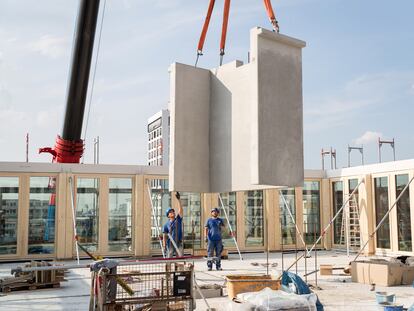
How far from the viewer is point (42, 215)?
595 inches

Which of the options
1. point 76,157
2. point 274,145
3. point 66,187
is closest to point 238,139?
point 274,145

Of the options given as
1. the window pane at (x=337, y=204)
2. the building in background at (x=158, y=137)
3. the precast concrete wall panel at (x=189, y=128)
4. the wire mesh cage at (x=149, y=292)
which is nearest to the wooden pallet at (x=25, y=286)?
the wire mesh cage at (x=149, y=292)

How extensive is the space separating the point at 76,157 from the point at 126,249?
348 cm

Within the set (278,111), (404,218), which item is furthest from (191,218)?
(278,111)

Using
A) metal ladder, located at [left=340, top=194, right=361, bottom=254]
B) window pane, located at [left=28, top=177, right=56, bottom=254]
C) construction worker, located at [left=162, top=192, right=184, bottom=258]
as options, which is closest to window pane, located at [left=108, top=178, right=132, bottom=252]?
window pane, located at [left=28, top=177, right=56, bottom=254]

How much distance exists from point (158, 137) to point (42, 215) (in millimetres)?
55380

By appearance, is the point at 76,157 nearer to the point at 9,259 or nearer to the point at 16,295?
the point at 9,259

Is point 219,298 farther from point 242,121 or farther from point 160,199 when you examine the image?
point 160,199

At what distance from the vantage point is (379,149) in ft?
88.9

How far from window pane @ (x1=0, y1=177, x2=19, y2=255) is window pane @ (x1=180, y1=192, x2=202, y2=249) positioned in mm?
5008

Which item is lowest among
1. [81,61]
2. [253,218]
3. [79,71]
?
[253,218]

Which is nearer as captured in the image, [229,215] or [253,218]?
[229,215]

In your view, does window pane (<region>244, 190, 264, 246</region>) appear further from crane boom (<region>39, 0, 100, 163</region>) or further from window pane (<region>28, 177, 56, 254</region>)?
crane boom (<region>39, 0, 100, 163</region>)

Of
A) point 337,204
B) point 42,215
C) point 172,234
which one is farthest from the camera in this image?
point 337,204
